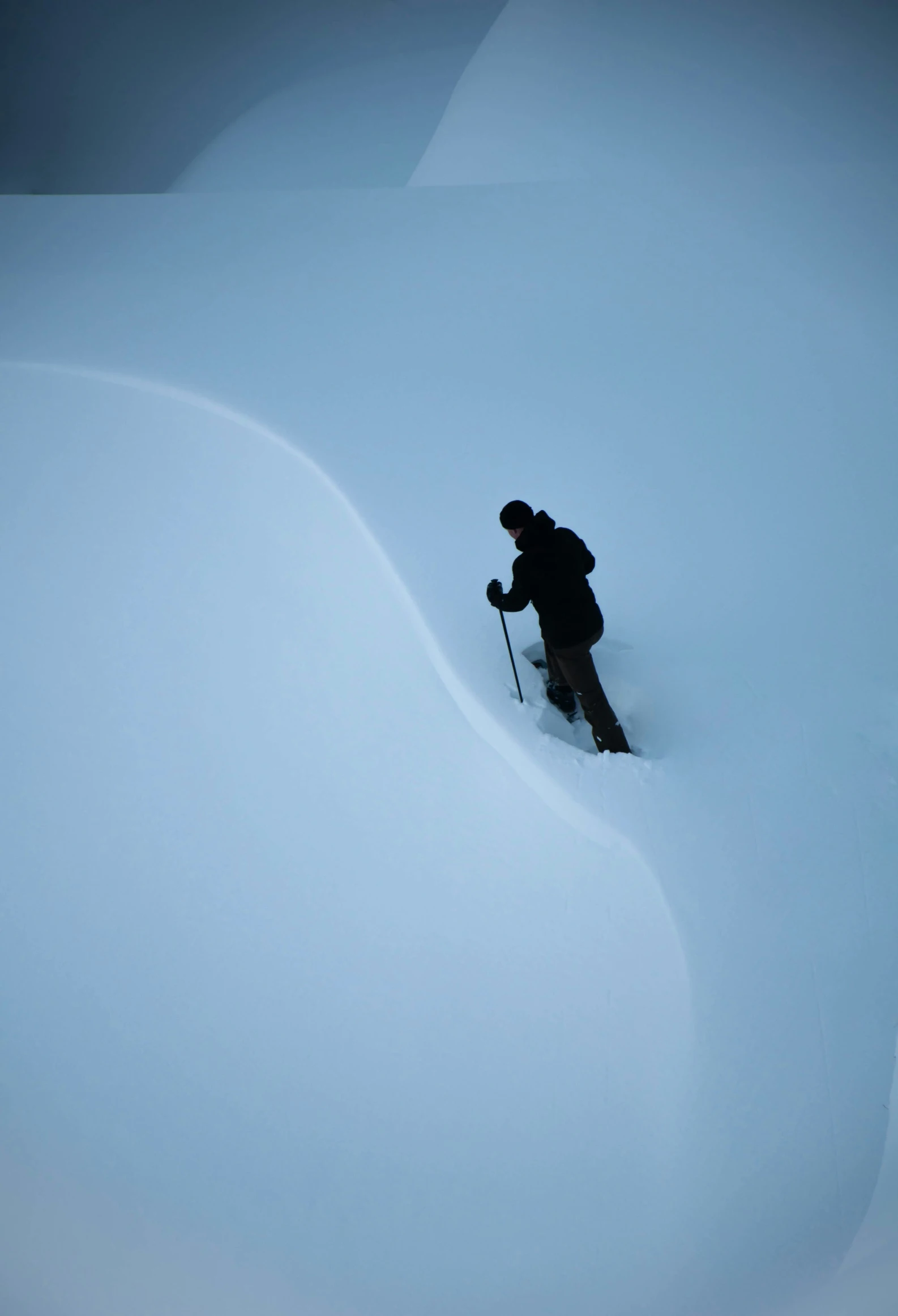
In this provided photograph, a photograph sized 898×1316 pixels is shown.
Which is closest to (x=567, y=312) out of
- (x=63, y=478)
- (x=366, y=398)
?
(x=366, y=398)

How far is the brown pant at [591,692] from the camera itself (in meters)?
3.42

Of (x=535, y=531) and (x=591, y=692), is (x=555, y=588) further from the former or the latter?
(x=591, y=692)

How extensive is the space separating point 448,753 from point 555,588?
103cm

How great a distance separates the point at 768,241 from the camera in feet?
18.1

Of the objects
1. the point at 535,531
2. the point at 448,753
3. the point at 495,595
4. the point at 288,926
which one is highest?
the point at 535,531

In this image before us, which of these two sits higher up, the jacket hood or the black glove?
the jacket hood

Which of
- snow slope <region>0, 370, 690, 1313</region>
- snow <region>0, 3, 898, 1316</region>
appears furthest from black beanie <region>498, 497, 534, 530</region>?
snow slope <region>0, 370, 690, 1313</region>

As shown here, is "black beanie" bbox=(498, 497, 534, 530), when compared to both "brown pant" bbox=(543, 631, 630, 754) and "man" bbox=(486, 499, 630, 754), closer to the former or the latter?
"man" bbox=(486, 499, 630, 754)

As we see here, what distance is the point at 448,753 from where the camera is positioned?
3.83 m

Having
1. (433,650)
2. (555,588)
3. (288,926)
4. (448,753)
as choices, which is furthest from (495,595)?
(288,926)

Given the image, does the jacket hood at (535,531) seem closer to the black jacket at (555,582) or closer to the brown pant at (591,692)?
the black jacket at (555,582)

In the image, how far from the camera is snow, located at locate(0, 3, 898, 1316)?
2.90 metres

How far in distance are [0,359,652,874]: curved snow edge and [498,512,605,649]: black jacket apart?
622 mm

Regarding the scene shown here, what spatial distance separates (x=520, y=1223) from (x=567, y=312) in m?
5.06
